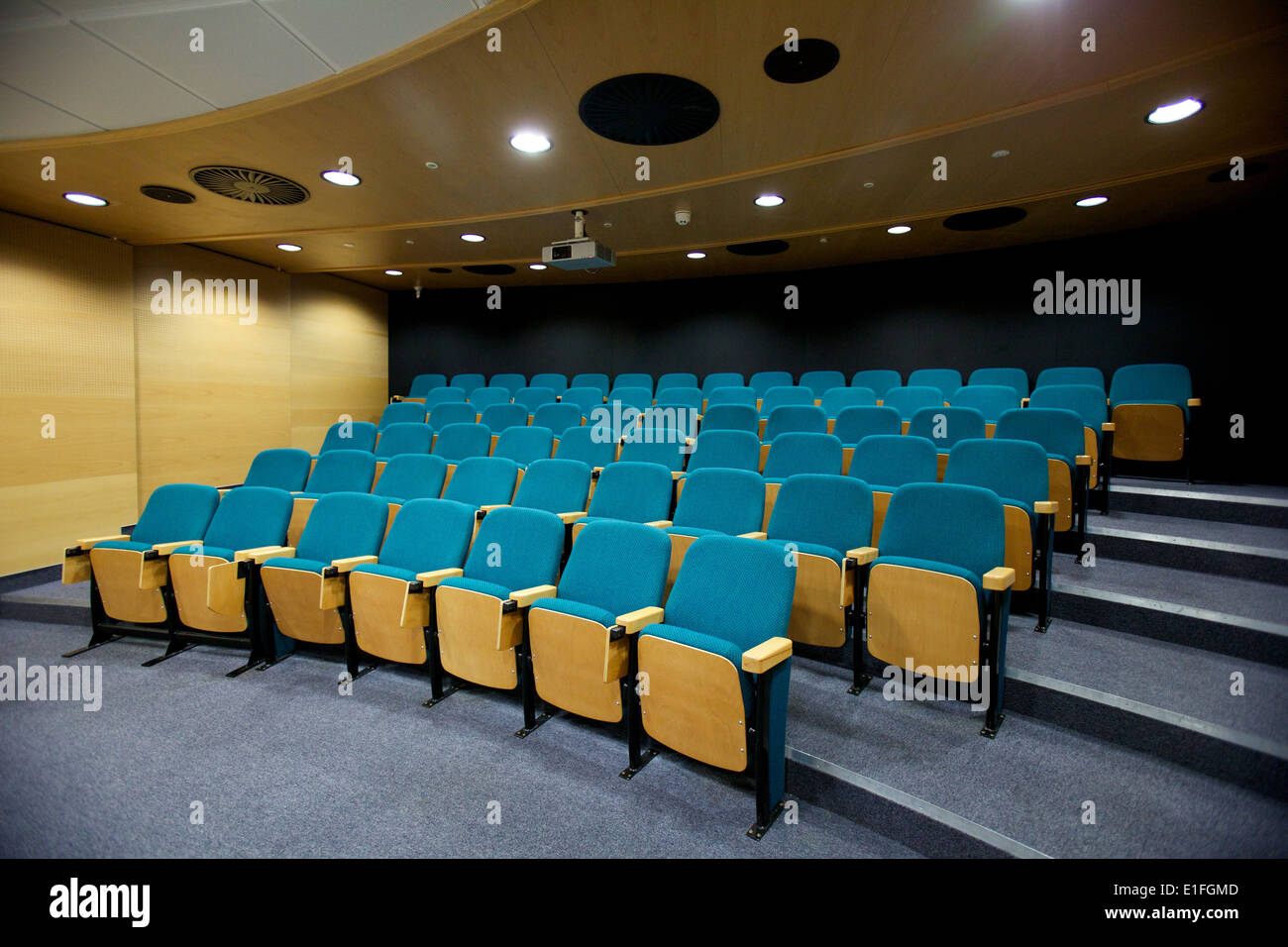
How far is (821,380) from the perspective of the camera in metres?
4.33

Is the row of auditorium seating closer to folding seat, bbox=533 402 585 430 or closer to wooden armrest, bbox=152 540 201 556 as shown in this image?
wooden armrest, bbox=152 540 201 556

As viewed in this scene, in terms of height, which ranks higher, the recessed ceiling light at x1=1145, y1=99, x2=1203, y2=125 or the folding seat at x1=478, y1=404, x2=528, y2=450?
the recessed ceiling light at x1=1145, y1=99, x2=1203, y2=125

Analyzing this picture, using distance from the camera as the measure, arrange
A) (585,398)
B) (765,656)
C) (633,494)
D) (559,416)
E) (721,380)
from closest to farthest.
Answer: (765,656), (633,494), (559,416), (585,398), (721,380)

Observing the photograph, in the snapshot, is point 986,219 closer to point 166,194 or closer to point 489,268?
point 489,268

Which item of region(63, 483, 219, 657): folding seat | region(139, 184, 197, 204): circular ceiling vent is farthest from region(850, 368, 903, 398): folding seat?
region(139, 184, 197, 204): circular ceiling vent

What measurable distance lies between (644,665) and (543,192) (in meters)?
2.48

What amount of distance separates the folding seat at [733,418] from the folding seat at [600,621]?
1395mm

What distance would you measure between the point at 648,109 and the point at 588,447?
129cm

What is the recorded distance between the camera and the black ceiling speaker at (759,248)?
12.9 feet

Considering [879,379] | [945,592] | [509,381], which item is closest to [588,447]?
[945,592]

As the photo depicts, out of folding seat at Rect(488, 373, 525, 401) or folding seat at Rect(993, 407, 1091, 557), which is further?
folding seat at Rect(488, 373, 525, 401)

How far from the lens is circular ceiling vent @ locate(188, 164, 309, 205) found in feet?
8.50

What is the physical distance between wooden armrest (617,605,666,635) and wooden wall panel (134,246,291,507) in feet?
11.9

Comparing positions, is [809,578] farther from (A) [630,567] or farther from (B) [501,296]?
(B) [501,296]
